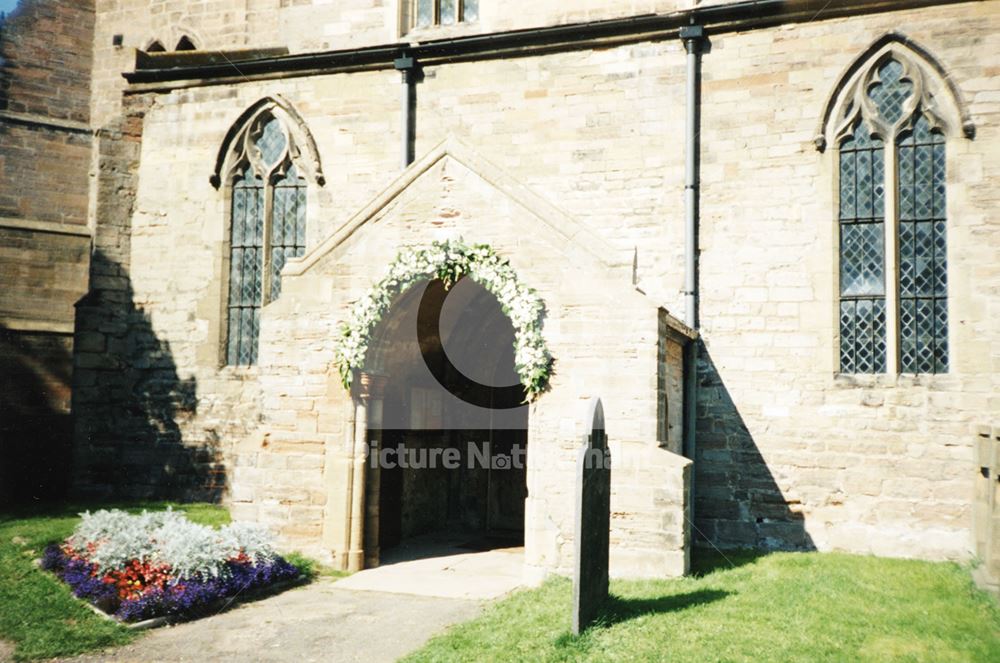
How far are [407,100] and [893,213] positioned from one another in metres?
8.07

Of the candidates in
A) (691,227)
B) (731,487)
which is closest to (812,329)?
(691,227)

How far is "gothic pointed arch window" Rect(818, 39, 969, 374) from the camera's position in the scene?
12.0 m

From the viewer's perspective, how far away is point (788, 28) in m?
12.7

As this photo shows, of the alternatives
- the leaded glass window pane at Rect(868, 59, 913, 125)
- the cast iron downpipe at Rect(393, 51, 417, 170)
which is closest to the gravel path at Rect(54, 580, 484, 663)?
the cast iron downpipe at Rect(393, 51, 417, 170)

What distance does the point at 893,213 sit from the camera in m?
12.2

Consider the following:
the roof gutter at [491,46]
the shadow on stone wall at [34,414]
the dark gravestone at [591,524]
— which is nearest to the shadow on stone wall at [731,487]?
the dark gravestone at [591,524]

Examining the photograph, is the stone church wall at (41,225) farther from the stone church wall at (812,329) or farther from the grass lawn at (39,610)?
the stone church wall at (812,329)

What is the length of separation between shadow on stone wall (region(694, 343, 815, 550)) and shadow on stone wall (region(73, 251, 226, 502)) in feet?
29.0

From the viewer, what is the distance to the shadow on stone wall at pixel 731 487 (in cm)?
1216

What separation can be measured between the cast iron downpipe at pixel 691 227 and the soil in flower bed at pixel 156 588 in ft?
20.8

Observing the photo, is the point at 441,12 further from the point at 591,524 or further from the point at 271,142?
the point at 591,524

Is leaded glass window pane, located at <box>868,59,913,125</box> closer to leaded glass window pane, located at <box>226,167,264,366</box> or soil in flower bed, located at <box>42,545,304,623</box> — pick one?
leaded glass window pane, located at <box>226,167,264,366</box>

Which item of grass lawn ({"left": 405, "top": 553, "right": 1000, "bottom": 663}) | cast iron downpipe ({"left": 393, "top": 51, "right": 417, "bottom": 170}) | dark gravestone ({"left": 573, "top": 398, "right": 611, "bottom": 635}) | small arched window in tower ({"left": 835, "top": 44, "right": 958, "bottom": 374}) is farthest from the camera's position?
cast iron downpipe ({"left": 393, "top": 51, "right": 417, "bottom": 170})

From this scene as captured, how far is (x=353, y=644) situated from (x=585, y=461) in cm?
279
